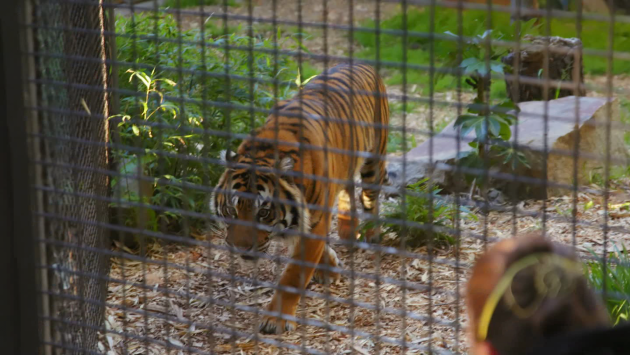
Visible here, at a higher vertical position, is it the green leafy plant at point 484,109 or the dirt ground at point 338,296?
the green leafy plant at point 484,109

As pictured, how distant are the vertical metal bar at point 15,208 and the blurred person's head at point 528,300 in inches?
56.2

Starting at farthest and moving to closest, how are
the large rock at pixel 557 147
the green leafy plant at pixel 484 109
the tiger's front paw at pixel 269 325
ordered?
the large rock at pixel 557 147 → the tiger's front paw at pixel 269 325 → the green leafy plant at pixel 484 109

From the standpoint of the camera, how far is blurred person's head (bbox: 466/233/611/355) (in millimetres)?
1021

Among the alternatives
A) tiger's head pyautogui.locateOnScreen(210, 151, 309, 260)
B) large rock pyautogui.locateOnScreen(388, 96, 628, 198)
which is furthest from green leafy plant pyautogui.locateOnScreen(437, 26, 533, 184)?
tiger's head pyautogui.locateOnScreen(210, 151, 309, 260)

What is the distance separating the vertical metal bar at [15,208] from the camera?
6.49ft

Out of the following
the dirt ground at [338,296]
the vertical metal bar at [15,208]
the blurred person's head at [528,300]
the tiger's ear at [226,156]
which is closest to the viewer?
the blurred person's head at [528,300]

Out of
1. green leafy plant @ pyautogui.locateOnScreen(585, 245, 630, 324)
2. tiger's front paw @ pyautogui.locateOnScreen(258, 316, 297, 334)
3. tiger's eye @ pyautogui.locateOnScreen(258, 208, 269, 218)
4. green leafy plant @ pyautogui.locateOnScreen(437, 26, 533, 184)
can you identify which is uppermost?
green leafy plant @ pyautogui.locateOnScreen(437, 26, 533, 184)

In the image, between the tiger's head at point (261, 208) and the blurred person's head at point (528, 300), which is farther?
the tiger's head at point (261, 208)

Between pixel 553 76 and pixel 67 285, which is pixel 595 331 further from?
pixel 553 76

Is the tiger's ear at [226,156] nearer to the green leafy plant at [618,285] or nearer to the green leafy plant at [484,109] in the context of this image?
the green leafy plant at [484,109]

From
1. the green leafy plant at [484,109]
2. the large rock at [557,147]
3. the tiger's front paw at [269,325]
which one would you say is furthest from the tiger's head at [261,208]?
the large rock at [557,147]

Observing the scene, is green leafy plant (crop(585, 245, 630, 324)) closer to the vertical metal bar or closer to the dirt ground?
the dirt ground

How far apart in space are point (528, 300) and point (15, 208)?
5.00 feet

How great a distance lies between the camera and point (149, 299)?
137 inches
